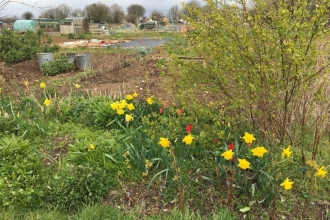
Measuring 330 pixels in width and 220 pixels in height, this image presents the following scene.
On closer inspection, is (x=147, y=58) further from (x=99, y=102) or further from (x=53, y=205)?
(x=53, y=205)

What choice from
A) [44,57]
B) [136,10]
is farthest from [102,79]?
[136,10]

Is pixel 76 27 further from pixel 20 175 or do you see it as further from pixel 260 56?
pixel 260 56

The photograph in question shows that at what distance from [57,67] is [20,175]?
6737 millimetres

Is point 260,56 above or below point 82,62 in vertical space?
above

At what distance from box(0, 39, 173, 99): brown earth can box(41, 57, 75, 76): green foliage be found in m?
0.17

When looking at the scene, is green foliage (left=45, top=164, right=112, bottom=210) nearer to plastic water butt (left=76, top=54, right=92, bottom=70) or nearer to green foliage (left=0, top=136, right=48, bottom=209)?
green foliage (left=0, top=136, right=48, bottom=209)

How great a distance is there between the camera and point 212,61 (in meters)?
3.04

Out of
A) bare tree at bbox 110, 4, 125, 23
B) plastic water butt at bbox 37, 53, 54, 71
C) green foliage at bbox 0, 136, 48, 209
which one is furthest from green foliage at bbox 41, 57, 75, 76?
bare tree at bbox 110, 4, 125, 23

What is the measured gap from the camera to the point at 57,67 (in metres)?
9.01

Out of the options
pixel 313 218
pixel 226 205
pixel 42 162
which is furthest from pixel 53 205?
pixel 313 218

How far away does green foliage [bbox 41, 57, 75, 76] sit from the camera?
29.1 feet

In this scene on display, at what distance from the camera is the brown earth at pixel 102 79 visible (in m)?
6.23

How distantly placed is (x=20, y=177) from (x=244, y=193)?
181 cm

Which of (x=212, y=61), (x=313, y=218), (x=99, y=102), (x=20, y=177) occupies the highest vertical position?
(x=212, y=61)
